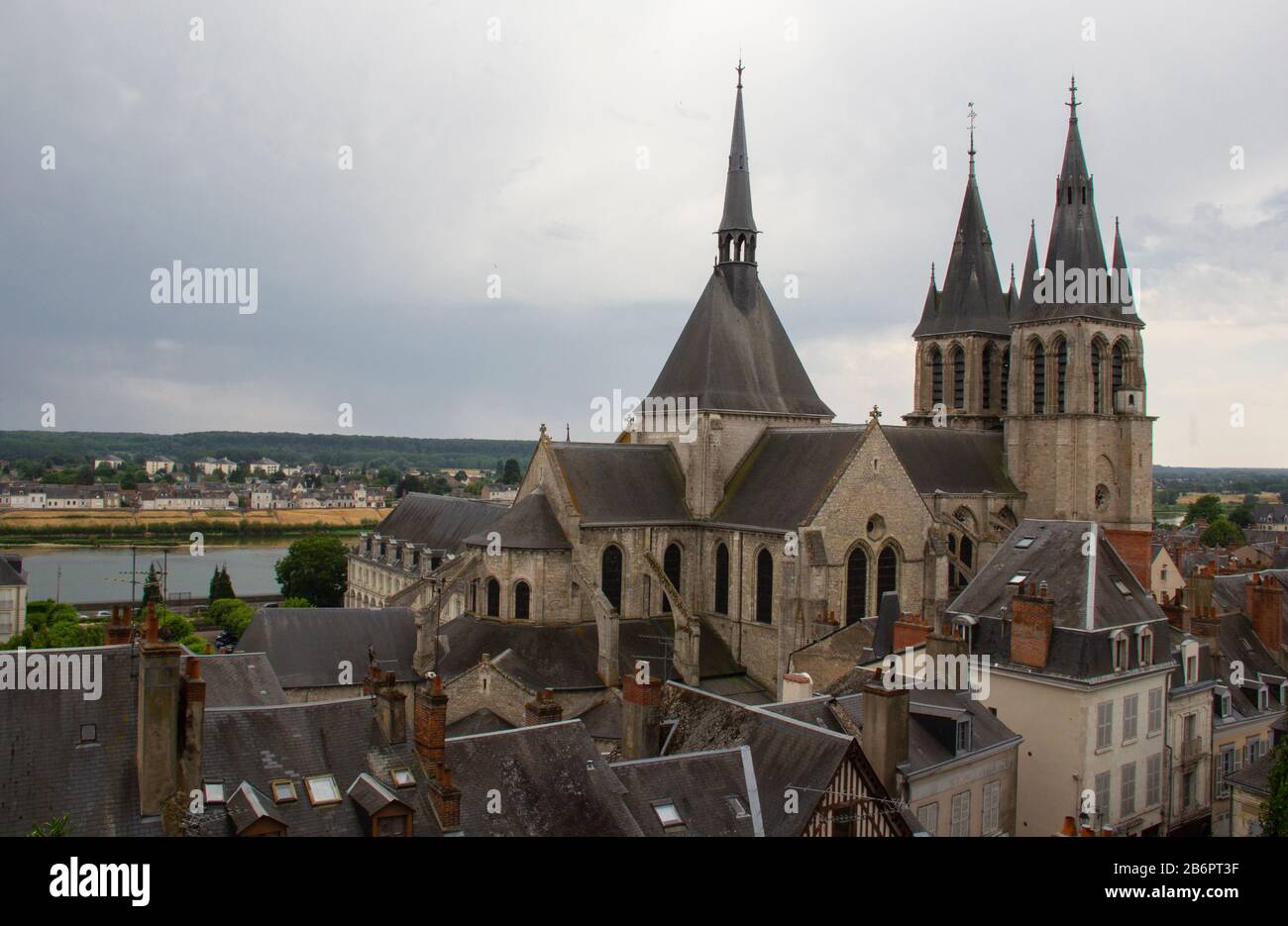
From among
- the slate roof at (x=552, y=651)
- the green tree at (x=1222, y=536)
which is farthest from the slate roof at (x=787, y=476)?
the green tree at (x=1222, y=536)

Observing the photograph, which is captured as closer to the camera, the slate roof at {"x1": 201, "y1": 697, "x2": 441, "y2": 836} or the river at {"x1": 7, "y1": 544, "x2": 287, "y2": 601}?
the slate roof at {"x1": 201, "y1": 697, "x2": 441, "y2": 836}

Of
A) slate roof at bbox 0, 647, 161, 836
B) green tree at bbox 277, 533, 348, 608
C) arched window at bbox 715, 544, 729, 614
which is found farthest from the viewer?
green tree at bbox 277, 533, 348, 608

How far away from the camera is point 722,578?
3444 cm

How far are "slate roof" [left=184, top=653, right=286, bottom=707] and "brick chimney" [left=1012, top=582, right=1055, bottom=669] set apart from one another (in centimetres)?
1616

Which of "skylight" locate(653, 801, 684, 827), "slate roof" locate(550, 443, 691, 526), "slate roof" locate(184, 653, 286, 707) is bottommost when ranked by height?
"skylight" locate(653, 801, 684, 827)

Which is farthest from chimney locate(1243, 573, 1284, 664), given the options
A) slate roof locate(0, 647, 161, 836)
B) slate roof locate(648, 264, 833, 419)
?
slate roof locate(0, 647, 161, 836)

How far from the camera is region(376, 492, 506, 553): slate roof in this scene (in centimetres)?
5184

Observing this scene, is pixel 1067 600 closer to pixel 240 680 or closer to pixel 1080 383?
pixel 240 680

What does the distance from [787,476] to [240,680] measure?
1774 centimetres

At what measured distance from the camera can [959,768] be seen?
19.3 metres

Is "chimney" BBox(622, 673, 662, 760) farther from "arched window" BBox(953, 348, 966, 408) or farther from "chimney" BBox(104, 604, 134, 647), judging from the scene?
"arched window" BBox(953, 348, 966, 408)

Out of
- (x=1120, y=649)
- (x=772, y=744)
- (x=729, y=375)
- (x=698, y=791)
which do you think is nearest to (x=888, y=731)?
(x=772, y=744)

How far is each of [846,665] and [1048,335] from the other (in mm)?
23296
